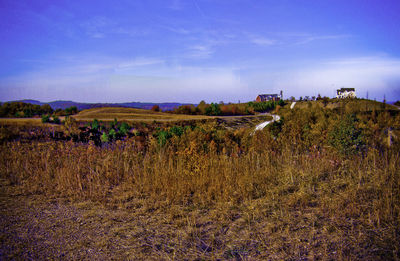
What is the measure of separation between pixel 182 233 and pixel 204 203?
3.39 feet

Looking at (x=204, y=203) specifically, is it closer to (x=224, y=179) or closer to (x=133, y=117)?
(x=224, y=179)

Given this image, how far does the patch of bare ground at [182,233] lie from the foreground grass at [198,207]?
0.04ft

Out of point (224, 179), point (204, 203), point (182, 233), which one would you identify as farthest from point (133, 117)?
point (182, 233)

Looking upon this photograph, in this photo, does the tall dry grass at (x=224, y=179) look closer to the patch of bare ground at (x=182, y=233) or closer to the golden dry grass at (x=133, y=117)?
the patch of bare ground at (x=182, y=233)

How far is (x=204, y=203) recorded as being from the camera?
402 cm

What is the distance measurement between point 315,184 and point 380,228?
5.43ft

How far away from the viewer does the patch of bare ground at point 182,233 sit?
2541 mm

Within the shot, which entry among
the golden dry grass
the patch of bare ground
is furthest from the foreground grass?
the golden dry grass

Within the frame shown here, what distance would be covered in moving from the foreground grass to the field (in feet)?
0.06

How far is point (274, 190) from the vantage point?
4.33m

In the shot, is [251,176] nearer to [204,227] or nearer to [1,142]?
[204,227]

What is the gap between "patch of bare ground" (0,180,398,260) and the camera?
2541mm

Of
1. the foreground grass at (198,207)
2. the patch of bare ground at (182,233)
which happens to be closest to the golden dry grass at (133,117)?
the foreground grass at (198,207)

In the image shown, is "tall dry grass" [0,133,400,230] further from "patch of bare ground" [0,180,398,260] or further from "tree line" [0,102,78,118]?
"tree line" [0,102,78,118]
